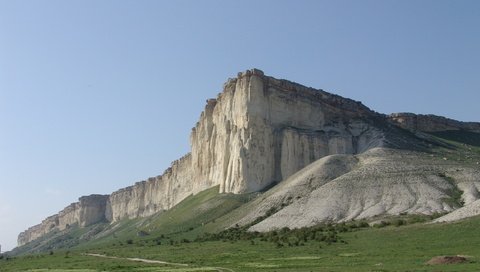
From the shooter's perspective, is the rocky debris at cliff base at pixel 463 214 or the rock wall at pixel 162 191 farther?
the rock wall at pixel 162 191

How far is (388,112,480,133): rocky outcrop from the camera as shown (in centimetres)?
14188

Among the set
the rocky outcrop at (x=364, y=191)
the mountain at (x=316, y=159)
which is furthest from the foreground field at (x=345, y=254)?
the rocky outcrop at (x=364, y=191)

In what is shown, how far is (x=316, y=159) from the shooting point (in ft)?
366

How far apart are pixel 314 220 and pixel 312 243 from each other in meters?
16.8

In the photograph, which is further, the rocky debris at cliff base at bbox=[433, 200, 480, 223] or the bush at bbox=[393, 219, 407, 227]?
the bush at bbox=[393, 219, 407, 227]

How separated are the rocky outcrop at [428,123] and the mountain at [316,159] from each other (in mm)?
240

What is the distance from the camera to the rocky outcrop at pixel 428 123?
5586 inches

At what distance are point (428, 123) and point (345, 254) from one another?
4068 inches

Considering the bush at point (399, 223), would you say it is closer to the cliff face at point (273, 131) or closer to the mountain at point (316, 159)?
the mountain at point (316, 159)

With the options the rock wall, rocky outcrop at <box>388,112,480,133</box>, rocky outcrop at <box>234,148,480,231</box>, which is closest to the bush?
rocky outcrop at <box>234,148,480,231</box>

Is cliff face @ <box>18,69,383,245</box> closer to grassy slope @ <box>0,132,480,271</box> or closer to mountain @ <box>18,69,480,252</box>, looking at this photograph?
mountain @ <box>18,69,480,252</box>

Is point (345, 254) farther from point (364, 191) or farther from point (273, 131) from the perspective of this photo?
point (273, 131)

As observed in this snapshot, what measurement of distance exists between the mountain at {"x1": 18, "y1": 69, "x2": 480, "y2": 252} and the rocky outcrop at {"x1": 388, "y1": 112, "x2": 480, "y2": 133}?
0.24 metres

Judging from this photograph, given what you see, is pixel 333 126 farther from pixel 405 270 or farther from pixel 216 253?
pixel 405 270
